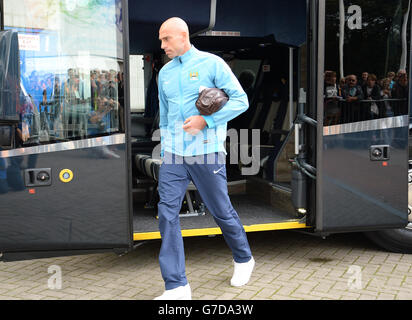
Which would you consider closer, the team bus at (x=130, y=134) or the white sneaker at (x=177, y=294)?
the white sneaker at (x=177, y=294)

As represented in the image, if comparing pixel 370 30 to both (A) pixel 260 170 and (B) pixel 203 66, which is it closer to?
(B) pixel 203 66

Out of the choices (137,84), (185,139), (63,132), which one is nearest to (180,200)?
(185,139)

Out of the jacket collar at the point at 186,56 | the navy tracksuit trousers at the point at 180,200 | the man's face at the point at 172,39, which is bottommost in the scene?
the navy tracksuit trousers at the point at 180,200

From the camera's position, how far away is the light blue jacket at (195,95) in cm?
328

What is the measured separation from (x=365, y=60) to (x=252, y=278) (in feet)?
6.37

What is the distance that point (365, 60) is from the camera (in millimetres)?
3916

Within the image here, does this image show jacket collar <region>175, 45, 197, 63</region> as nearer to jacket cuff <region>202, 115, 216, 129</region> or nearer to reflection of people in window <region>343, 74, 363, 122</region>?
jacket cuff <region>202, 115, 216, 129</region>

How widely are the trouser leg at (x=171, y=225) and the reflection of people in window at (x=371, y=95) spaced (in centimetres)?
165

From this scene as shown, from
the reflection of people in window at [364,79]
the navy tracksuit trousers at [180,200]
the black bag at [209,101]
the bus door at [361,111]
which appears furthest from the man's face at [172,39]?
the reflection of people in window at [364,79]

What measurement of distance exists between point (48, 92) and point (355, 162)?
241cm

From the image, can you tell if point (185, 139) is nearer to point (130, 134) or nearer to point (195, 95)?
point (195, 95)

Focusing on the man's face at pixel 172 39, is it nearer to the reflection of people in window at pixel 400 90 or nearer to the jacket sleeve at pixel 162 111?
the jacket sleeve at pixel 162 111

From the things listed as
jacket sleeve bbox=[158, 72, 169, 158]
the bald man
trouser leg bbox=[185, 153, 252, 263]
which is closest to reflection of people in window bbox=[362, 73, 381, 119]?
the bald man

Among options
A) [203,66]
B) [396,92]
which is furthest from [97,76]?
[396,92]
